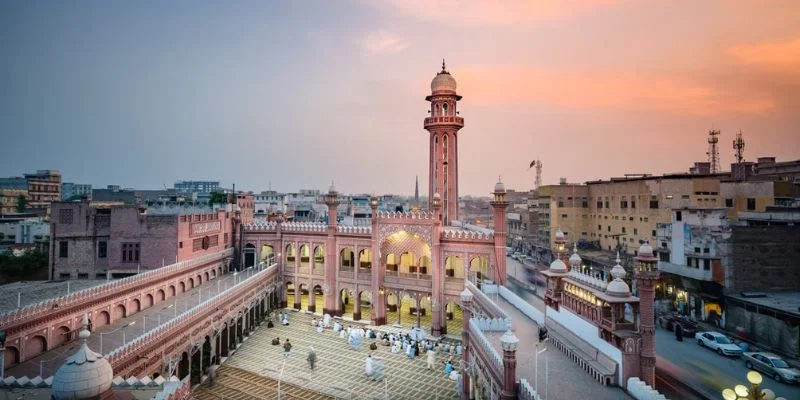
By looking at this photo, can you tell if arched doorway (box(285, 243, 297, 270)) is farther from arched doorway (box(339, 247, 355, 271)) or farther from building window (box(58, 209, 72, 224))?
building window (box(58, 209, 72, 224))

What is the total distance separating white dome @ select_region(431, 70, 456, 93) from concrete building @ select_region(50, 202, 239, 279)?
2428cm

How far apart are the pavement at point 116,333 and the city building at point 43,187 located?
214 feet

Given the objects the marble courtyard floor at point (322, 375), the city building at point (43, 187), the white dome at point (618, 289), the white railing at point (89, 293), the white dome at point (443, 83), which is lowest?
the marble courtyard floor at point (322, 375)

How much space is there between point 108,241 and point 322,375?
18867 mm

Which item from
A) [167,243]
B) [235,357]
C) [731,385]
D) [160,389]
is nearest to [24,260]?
[167,243]

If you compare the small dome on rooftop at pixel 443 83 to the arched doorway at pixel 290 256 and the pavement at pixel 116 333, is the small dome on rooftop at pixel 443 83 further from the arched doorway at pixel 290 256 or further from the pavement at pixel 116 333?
the pavement at pixel 116 333

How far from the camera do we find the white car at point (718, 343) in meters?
26.1

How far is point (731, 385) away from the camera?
72.9ft

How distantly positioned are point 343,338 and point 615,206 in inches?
1572

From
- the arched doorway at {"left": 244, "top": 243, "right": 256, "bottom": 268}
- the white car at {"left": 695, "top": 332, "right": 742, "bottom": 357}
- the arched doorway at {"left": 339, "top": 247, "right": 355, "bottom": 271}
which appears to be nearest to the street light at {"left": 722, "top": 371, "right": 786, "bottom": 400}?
the white car at {"left": 695, "top": 332, "right": 742, "bottom": 357}

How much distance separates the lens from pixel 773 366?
74.7 ft

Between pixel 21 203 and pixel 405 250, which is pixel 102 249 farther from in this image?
pixel 21 203

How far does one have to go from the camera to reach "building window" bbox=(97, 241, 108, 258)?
3147 cm

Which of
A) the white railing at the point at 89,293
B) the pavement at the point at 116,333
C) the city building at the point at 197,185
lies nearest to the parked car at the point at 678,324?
the pavement at the point at 116,333
